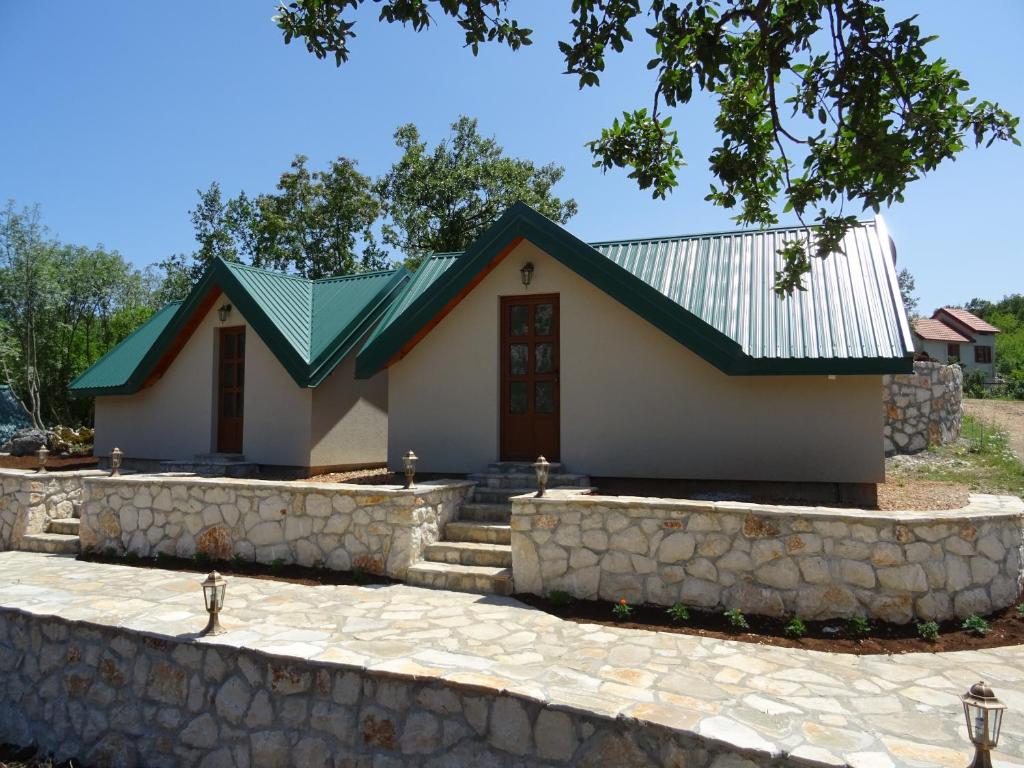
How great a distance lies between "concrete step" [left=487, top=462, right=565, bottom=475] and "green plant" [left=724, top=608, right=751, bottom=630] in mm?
3764

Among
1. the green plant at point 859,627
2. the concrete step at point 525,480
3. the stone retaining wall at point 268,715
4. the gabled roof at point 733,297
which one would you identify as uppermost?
the gabled roof at point 733,297

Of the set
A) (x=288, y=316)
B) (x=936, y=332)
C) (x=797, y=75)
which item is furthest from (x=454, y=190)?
(x=936, y=332)

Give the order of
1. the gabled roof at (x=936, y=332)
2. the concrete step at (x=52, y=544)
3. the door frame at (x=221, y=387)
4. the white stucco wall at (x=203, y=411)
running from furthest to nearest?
1. the gabled roof at (x=936, y=332)
2. the door frame at (x=221, y=387)
3. the white stucco wall at (x=203, y=411)
4. the concrete step at (x=52, y=544)

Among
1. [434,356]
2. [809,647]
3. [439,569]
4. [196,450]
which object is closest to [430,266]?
[434,356]

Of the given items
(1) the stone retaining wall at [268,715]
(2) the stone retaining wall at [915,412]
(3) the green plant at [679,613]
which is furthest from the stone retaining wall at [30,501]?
(2) the stone retaining wall at [915,412]

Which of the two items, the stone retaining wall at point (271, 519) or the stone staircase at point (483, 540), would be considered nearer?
the stone staircase at point (483, 540)

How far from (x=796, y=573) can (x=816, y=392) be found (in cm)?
341

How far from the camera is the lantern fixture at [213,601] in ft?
17.6

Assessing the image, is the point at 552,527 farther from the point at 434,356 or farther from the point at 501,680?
the point at 434,356

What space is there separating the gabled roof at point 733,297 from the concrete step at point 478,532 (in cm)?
314

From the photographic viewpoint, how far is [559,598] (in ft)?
22.0

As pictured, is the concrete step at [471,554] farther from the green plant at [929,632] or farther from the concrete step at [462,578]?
the green plant at [929,632]

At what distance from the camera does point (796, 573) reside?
616 centimetres

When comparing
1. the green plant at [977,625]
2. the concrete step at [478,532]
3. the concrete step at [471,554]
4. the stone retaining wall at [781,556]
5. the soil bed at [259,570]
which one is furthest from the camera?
the concrete step at [478,532]
